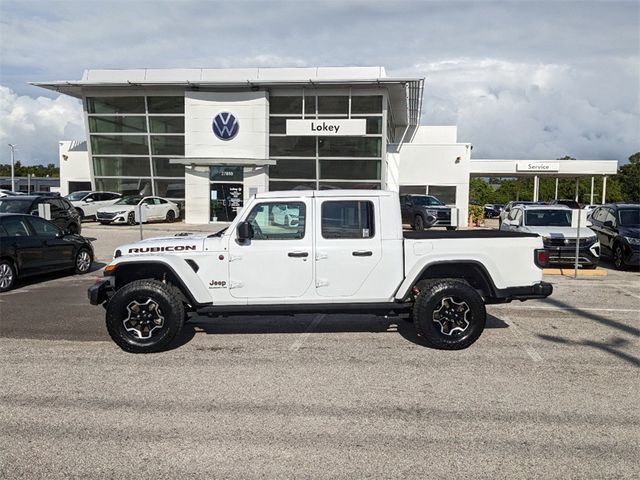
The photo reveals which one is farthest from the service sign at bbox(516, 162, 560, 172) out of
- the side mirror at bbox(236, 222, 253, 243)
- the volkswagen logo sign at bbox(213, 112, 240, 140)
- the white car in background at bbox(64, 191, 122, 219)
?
the side mirror at bbox(236, 222, 253, 243)

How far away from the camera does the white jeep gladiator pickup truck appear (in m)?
6.06

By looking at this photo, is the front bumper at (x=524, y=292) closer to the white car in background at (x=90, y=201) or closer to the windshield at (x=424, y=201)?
the windshield at (x=424, y=201)

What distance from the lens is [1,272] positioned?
9.96m

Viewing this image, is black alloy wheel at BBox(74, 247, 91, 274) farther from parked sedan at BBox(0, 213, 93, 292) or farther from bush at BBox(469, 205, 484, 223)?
bush at BBox(469, 205, 484, 223)

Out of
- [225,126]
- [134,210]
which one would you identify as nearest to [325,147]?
[225,126]

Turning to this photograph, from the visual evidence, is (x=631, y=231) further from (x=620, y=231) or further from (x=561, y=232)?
(x=561, y=232)

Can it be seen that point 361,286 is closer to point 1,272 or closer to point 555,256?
point 1,272

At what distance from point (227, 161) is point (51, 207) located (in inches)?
449

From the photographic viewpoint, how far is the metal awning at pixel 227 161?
26.8m

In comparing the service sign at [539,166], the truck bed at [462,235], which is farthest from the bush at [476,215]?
the truck bed at [462,235]

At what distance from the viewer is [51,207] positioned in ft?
54.4

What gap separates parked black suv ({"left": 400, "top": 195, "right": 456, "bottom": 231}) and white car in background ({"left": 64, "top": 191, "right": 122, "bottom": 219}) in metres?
14.9

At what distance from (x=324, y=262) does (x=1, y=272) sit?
7.12 meters

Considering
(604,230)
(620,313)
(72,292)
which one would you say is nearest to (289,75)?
(604,230)
